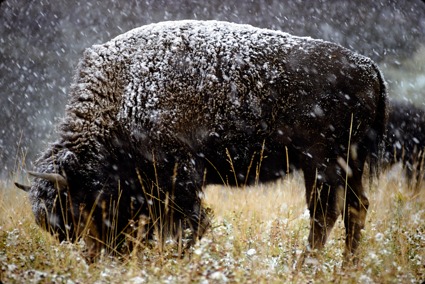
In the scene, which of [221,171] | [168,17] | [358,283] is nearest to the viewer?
[358,283]

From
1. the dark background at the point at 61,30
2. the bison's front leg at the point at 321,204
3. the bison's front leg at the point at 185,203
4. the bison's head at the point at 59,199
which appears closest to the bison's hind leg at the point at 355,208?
the bison's front leg at the point at 321,204

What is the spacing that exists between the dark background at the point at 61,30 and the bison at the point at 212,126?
232 inches

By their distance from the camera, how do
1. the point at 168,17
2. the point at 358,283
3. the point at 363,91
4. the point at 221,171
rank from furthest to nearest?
the point at 168,17 < the point at 221,171 < the point at 363,91 < the point at 358,283

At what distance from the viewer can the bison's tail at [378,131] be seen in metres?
3.93

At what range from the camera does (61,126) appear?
12.9 feet

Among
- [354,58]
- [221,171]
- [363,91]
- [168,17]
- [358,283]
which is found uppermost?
[168,17]

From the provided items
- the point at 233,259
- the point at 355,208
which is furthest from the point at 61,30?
the point at 233,259

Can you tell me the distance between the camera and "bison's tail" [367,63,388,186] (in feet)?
12.9

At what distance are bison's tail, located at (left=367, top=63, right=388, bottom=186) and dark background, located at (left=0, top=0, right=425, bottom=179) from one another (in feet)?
18.5

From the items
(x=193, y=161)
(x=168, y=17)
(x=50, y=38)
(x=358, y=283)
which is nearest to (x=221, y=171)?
(x=193, y=161)

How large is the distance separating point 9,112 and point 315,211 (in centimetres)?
877

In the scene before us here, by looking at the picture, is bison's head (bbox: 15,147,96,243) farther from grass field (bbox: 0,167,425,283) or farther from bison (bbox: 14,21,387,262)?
grass field (bbox: 0,167,425,283)

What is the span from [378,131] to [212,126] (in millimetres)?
1420

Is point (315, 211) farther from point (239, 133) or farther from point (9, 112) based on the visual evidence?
point (9, 112)
